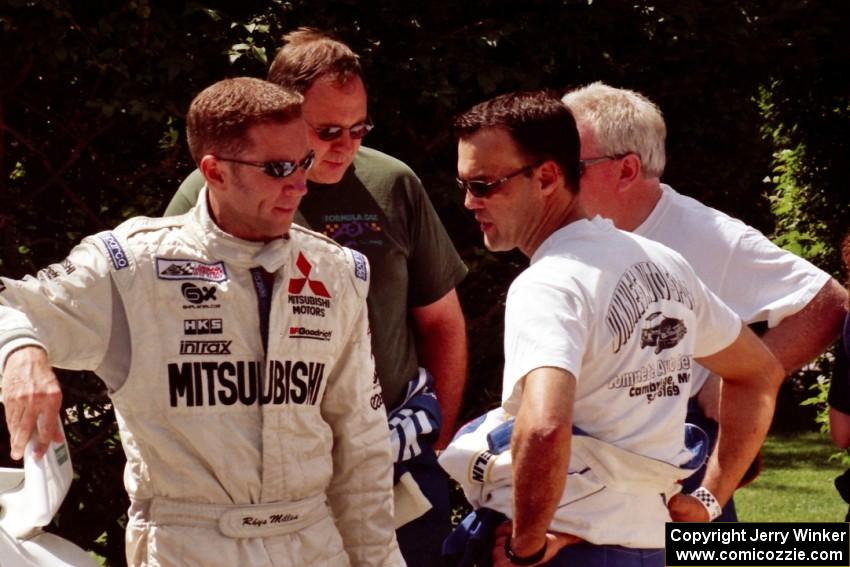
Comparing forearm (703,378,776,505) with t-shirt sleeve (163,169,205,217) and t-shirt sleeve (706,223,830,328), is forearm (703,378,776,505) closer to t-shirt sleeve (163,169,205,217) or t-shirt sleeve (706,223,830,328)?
t-shirt sleeve (706,223,830,328)

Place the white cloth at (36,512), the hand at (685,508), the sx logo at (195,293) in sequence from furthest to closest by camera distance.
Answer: the hand at (685,508), the sx logo at (195,293), the white cloth at (36,512)

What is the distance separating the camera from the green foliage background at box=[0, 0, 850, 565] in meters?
5.69

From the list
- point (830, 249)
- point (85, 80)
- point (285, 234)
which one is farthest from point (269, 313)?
point (830, 249)

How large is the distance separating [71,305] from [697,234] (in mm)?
1908

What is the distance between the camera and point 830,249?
41.9 feet

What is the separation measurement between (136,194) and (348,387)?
3.02m

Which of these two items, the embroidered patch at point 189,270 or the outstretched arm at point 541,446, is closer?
the outstretched arm at point 541,446

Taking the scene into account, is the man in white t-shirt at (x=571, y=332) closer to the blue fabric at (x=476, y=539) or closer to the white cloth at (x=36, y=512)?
the blue fabric at (x=476, y=539)

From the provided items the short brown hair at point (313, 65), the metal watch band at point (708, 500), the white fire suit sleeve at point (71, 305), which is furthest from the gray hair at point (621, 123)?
the white fire suit sleeve at point (71, 305)

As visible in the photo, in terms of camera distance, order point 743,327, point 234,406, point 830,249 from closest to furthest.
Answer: point 234,406
point 743,327
point 830,249

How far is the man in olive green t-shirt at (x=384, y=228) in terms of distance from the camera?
4.08 m

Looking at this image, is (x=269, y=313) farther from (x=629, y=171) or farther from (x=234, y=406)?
(x=629, y=171)

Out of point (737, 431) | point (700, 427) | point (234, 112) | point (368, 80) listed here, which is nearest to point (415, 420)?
point (700, 427)

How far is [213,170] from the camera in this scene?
10.7 feet
